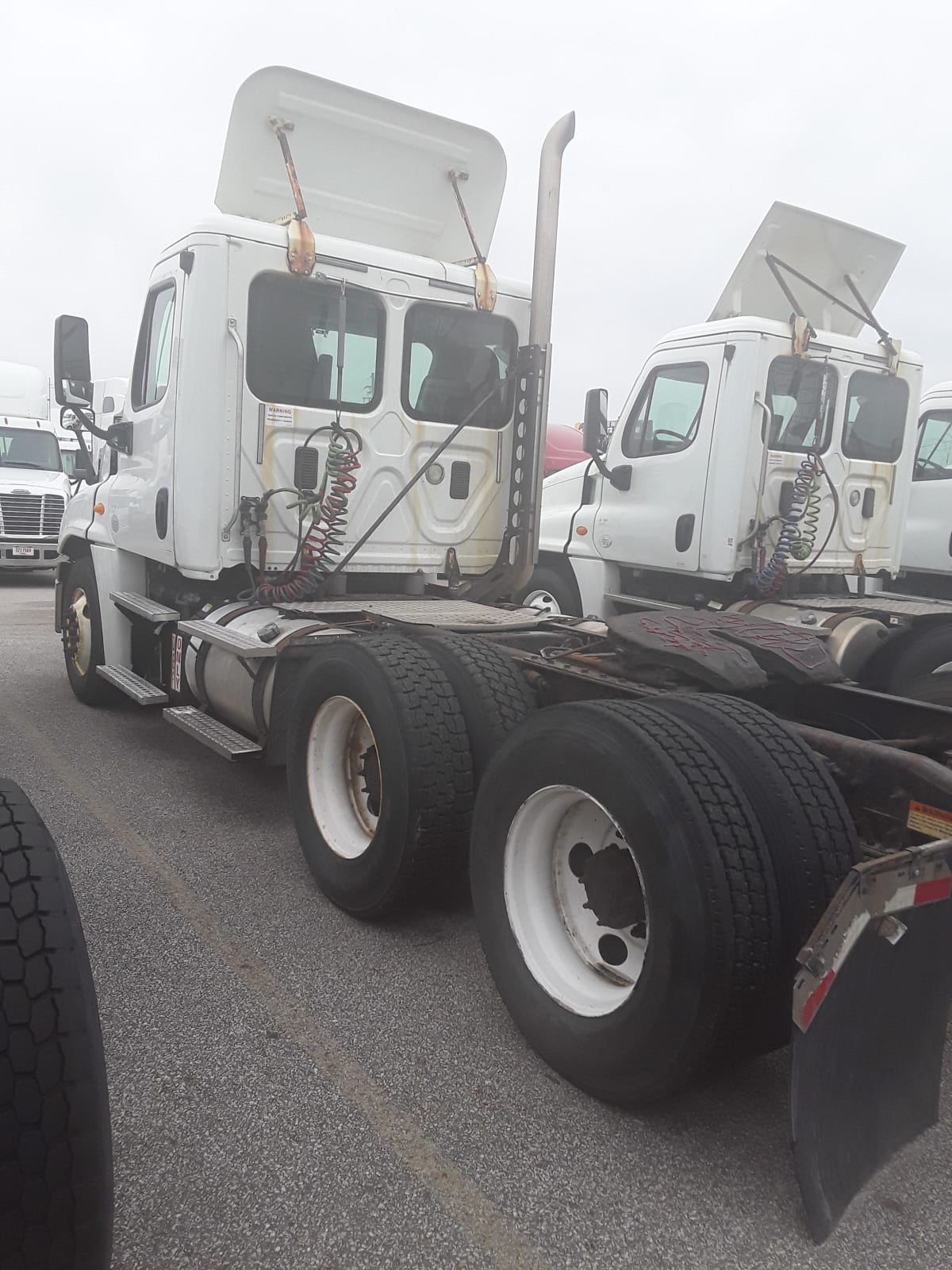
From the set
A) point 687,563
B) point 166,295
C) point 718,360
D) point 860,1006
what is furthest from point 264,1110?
point 718,360

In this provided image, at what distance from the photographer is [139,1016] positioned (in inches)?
113

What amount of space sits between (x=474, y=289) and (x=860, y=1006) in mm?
4338

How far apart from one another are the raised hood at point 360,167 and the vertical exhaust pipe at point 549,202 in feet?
1.79

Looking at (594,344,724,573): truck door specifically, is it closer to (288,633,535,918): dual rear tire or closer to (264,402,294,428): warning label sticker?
(264,402,294,428): warning label sticker

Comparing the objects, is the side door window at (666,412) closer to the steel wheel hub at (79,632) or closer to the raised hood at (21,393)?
the steel wheel hub at (79,632)

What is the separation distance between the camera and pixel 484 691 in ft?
11.3

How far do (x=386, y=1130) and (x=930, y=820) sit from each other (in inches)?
62.5

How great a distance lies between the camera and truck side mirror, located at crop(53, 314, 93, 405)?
5398 mm

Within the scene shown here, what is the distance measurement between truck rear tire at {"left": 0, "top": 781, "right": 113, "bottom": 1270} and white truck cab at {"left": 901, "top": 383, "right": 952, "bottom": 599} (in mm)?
7695

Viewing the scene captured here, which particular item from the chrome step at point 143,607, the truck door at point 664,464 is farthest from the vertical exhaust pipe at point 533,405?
the chrome step at point 143,607

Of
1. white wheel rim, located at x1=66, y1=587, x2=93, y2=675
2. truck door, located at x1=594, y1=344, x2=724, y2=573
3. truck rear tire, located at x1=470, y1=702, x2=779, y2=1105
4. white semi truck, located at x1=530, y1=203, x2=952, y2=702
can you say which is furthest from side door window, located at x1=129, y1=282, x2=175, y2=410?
truck rear tire, located at x1=470, y1=702, x2=779, y2=1105

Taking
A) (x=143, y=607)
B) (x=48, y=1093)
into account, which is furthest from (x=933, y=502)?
(x=48, y=1093)

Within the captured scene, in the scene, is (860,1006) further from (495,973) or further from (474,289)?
(474,289)

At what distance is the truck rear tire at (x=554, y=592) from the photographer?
7539 millimetres
